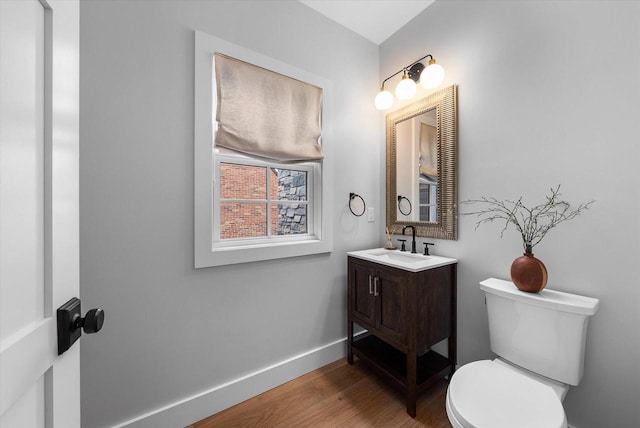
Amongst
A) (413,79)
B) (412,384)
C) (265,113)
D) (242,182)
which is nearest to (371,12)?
(413,79)

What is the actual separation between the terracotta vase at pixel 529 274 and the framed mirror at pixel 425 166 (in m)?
0.49

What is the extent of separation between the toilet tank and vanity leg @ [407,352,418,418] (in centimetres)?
43

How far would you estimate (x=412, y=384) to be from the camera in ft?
4.76

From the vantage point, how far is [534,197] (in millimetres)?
1361

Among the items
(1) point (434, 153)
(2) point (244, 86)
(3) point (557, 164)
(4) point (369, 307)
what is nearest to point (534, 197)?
(3) point (557, 164)

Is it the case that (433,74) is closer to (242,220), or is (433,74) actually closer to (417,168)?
(417,168)

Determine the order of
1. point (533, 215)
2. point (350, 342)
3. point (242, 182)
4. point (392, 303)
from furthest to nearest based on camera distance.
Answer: point (350, 342) → point (242, 182) → point (392, 303) → point (533, 215)

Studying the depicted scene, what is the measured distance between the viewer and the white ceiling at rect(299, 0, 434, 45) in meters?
1.82

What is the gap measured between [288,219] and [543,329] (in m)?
1.53

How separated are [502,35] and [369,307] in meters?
1.84

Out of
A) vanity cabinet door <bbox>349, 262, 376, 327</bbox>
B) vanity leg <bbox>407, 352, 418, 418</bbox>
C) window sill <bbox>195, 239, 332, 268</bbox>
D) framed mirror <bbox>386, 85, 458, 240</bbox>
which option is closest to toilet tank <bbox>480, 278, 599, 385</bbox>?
vanity leg <bbox>407, 352, 418, 418</bbox>

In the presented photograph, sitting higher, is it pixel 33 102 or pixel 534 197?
pixel 33 102

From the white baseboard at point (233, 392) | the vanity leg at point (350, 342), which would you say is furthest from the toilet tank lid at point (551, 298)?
the white baseboard at point (233, 392)

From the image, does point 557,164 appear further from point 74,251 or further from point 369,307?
point 74,251
